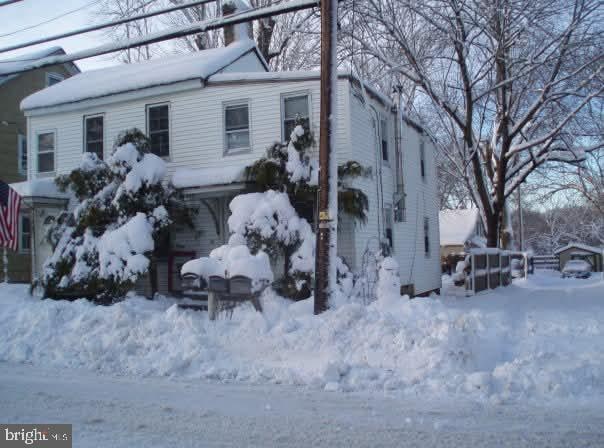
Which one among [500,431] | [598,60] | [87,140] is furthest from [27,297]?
[598,60]

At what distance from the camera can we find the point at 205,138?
603 inches

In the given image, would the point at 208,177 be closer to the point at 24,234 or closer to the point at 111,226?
the point at 111,226

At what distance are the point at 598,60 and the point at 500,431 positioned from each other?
17.5 m

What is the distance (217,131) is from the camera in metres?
15.2

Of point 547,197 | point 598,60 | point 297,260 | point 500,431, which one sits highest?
point 598,60

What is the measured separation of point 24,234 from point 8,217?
1260 centimetres

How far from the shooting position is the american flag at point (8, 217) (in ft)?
32.2

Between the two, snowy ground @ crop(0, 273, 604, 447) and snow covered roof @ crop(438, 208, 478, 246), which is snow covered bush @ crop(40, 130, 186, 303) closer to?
snowy ground @ crop(0, 273, 604, 447)

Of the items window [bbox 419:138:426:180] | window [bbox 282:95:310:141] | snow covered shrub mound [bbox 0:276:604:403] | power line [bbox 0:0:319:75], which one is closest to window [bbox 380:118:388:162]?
window [bbox 282:95:310:141]

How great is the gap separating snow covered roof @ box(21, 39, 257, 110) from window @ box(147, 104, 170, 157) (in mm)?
727

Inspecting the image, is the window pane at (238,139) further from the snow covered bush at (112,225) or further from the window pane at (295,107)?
the snow covered bush at (112,225)

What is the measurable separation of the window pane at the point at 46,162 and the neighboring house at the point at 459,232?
30405mm

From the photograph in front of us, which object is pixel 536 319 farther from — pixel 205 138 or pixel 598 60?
pixel 598 60

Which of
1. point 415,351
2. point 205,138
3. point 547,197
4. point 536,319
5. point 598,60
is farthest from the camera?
point 547,197
